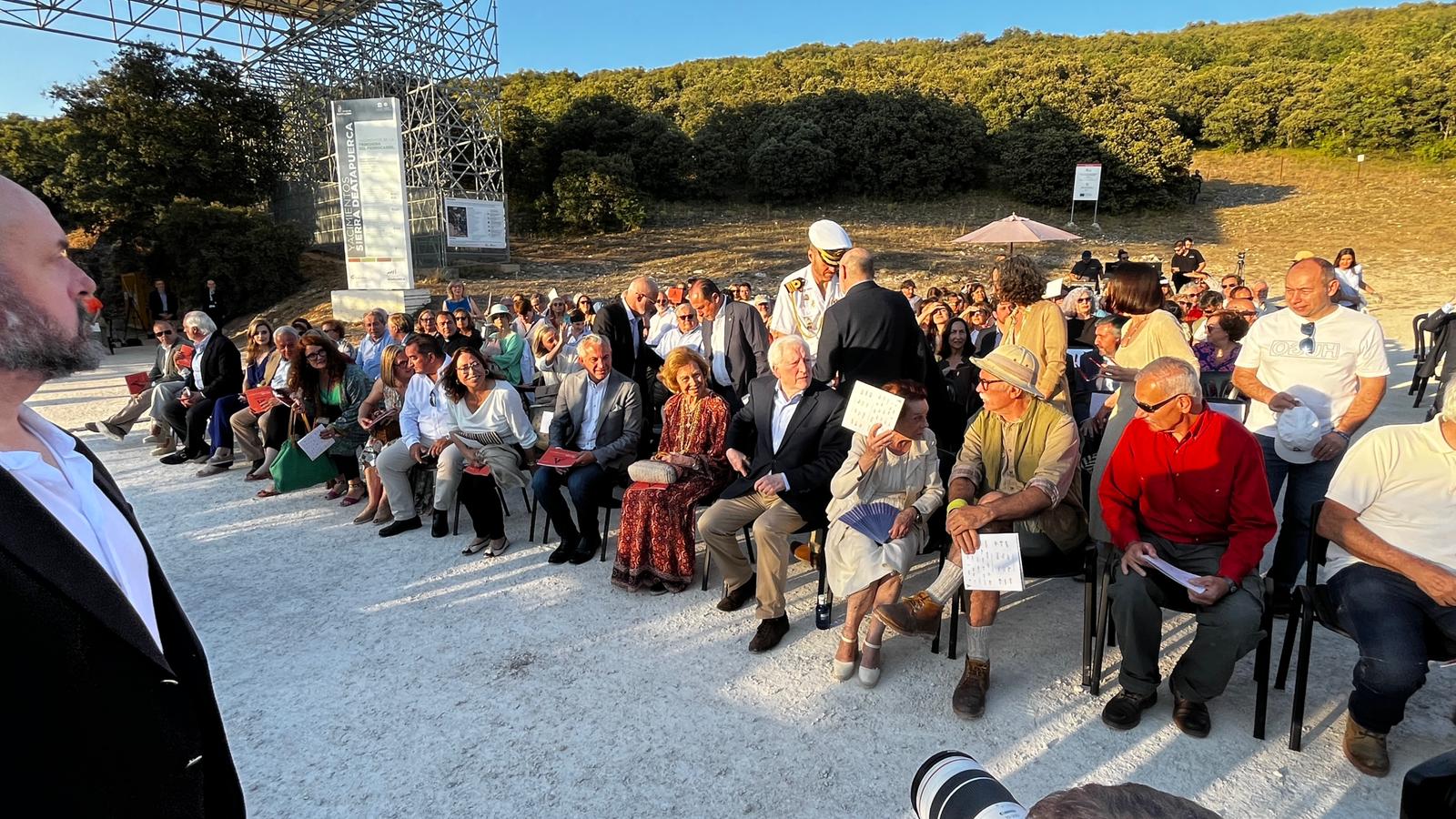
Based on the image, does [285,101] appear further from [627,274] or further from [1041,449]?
[1041,449]

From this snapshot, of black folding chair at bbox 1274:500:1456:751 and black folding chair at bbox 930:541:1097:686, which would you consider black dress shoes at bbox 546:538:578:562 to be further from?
black folding chair at bbox 1274:500:1456:751

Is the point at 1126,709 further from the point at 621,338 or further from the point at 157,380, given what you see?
the point at 157,380

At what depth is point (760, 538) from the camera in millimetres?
3713

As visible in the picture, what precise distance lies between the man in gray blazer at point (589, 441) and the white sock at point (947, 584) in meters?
2.19

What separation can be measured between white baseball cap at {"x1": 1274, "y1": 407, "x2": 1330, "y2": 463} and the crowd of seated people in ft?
0.06

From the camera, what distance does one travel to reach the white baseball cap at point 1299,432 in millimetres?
3469

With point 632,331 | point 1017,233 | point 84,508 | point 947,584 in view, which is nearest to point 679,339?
point 632,331

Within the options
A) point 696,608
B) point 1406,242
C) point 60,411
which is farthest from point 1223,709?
point 1406,242

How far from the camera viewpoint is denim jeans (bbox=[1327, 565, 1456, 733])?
100 inches

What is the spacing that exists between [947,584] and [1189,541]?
1016mm

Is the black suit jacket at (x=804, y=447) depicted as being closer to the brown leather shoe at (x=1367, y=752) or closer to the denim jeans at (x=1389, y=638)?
the denim jeans at (x=1389, y=638)

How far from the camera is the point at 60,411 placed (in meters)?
8.92

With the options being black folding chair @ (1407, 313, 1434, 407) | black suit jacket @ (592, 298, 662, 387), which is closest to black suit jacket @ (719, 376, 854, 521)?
black suit jacket @ (592, 298, 662, 387)

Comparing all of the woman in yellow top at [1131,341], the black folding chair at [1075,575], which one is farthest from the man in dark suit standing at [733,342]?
the black folding chair at [1075,575]
